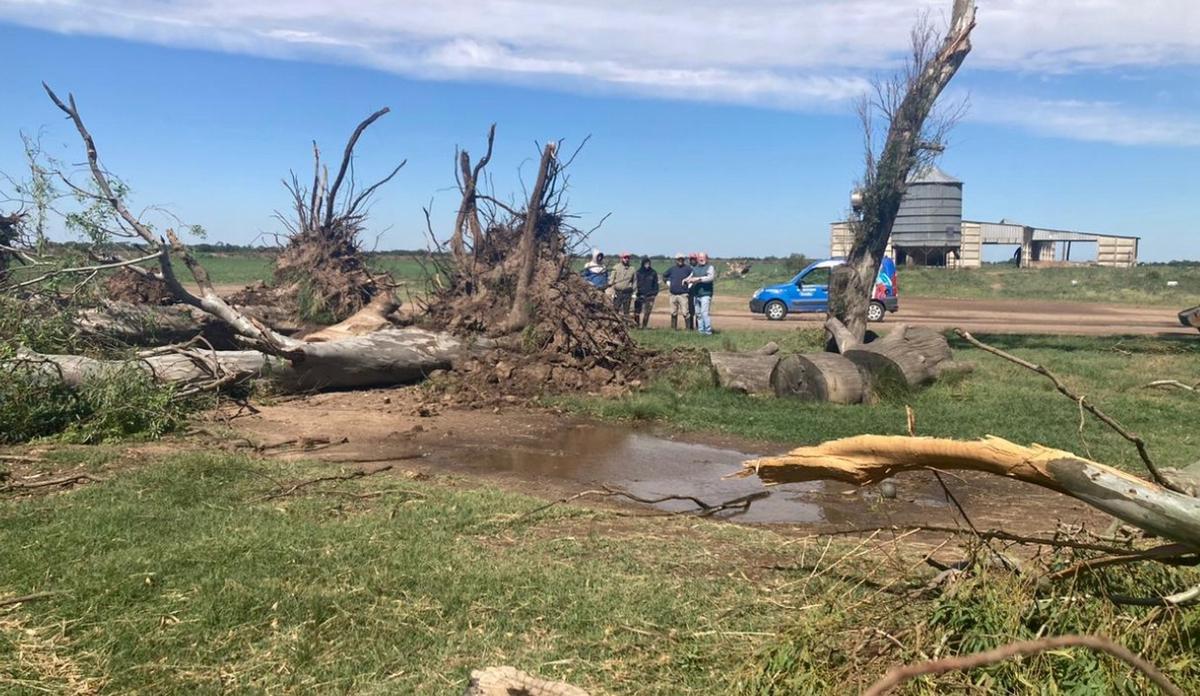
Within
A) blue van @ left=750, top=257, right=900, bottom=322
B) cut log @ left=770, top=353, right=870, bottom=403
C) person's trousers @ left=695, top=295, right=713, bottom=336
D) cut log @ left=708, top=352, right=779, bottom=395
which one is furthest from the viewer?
blue van @ left=750, top=257, right=900, bottom=322

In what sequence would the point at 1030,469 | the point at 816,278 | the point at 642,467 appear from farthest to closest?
the point at 816,278, the point at 642,467, the point at 1030,469

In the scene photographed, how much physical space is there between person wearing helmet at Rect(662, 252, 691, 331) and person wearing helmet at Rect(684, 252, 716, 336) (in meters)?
0.33

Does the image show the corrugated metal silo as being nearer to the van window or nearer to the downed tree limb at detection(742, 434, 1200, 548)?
the van window

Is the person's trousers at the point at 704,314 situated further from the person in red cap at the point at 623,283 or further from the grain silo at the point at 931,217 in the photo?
the grain silo at the point at 931,217

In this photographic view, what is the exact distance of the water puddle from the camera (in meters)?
7.60

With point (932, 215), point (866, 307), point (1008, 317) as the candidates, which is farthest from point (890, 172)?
point (932, 215)

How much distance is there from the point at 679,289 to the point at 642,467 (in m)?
12.1

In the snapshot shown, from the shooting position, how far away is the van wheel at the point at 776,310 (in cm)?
2641

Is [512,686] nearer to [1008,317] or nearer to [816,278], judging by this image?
[816,278]

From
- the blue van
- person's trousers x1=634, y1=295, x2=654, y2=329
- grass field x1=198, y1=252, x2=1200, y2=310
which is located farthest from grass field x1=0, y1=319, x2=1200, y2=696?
grass field x1=198, y1=252, x2=1200, y2=310

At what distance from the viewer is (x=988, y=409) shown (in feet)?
37.3

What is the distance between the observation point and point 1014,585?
3744mm

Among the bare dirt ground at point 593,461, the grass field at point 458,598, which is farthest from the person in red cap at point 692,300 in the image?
the grass field at point 458,598

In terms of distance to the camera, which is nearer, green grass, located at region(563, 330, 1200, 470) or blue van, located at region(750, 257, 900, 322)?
green grass, located at region(563, 330, 1200, 470)
